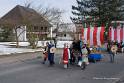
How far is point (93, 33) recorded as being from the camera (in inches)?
923

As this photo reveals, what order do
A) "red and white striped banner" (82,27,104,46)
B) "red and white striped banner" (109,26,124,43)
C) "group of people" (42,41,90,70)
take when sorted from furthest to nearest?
"red and white striped banner" (109,26,124,43)
"red and white striped banner" (82,27,104,46)
"group of people" (42,41,90,70)

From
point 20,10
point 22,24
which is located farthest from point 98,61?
point 20,10

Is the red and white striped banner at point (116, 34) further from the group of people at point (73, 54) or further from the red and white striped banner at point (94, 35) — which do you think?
the group of people at point (73, 54)

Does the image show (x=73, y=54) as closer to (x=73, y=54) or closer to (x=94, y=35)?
(x=73, y=54)

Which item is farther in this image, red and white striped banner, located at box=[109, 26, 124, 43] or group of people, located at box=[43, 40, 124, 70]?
red and white striped banner, located at box=[109, 26, 124, 43]

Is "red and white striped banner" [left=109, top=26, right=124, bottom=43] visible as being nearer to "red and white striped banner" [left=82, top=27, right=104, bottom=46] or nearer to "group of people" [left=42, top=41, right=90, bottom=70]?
"red and white striped banner" [left=82, top=27, right=104, bottom=46]

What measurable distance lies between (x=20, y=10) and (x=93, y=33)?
180 feet

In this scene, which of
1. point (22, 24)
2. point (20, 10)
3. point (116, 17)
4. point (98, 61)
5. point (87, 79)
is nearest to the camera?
point (87, 79)

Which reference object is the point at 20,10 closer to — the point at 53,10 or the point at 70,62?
the point at 53,10

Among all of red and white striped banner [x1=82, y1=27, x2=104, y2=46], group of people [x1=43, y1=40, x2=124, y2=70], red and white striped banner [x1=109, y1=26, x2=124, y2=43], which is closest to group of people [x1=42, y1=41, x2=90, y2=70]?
group of people [x1=43, y1=40, x2=124, y2=70]

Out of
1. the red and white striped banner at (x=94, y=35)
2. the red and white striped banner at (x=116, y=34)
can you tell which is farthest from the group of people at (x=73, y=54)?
the red and white striped banner at (x=116, y=34)

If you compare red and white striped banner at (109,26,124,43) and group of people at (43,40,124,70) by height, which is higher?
red and white striped banner at (109,26,124,43)

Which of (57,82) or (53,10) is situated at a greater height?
Result: (53,10)

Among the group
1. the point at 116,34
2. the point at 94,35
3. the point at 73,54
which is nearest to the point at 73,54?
the point at 73,54
